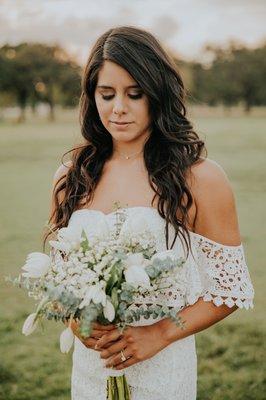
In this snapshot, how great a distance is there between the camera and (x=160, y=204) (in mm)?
2688

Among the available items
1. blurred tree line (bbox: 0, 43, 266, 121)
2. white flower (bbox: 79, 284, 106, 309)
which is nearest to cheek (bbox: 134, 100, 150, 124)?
white flower (bbox: 79, 284, 106, 309)

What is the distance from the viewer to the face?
264cm

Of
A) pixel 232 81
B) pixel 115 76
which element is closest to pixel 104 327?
pixel 115 76

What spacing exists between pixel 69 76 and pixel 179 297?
223 feet

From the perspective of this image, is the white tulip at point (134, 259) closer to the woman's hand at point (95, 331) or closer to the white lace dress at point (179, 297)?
the woman's hand at point (95, 331)

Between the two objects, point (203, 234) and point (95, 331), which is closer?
point (95, 331)

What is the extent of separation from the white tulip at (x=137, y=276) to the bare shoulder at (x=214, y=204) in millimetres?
622

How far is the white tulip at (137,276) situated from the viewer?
207 centimetres

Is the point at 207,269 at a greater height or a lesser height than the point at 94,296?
lesser

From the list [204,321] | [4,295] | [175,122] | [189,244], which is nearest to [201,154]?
[175,122]

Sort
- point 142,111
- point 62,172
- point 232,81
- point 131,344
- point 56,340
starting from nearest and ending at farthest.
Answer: point 131,344
point 142,111
point 62,172
point 56,340
point 232,81

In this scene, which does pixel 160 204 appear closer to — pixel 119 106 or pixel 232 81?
pixel 119 106

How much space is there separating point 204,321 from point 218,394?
2.77 meters

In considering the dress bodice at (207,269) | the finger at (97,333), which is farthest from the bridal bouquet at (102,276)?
the dress bodice at (207,269)
